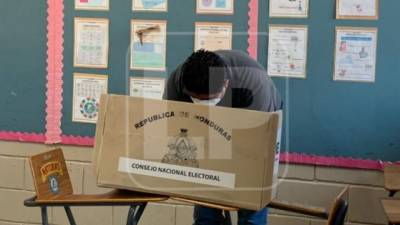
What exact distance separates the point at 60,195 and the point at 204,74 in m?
0.64

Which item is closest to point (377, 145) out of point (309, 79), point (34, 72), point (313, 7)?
point (309, 79)

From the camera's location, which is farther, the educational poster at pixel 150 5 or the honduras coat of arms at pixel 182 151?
the educational poster at pixel 150 5

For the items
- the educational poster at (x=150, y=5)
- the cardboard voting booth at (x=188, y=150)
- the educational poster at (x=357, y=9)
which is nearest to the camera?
the cardboard voting booth at (x=188, y=150)

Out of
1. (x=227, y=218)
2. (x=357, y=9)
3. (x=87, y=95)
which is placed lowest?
(x=227, y=218)

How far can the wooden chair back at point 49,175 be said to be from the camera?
1.80 meters

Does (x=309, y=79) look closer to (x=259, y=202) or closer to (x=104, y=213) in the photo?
(x=259, y=202)

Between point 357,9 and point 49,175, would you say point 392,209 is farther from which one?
point 49,175

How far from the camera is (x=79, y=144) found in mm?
2746

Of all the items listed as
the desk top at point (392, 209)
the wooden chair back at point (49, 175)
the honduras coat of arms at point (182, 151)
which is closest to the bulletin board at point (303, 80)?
the desk top at point (392, 209)

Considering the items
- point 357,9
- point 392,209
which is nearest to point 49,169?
point 392,209

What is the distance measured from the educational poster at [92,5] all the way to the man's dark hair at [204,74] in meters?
1.00

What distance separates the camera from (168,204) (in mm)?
2705

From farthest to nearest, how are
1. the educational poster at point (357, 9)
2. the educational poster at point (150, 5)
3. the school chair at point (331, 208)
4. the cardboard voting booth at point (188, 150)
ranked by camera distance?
the educational poster at point (150, 5) < the educational poster at point (357, 9) < the cardboard voting booth at point (188, 150) < the school chair at point (331, 208)

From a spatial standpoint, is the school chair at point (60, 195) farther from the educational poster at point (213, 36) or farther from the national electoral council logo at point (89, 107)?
the educational poster at point (213, 36)
